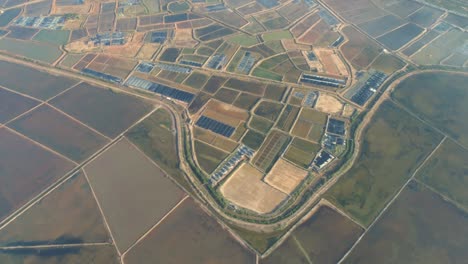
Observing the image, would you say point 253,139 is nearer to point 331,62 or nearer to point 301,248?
point 301,248

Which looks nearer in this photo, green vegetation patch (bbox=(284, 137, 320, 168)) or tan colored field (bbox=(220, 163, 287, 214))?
tan colored field (bbox=(220, 163, 287, 214))

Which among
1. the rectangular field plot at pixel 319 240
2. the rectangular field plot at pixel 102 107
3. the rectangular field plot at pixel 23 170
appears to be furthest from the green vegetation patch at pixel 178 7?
the rectangular field plot at pixel 319 240

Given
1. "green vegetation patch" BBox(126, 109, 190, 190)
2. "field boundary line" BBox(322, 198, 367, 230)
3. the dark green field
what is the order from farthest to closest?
the dark green field < "green vegetation patch" BBox(126, 109, 190, 190) < "field boundary line" BBox(322, 198, 367, 230)

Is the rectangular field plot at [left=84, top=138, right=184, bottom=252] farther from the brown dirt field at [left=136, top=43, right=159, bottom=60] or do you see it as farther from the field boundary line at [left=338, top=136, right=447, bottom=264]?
the brown dirt field at [left=136, top=43, right=159, bottom=60]

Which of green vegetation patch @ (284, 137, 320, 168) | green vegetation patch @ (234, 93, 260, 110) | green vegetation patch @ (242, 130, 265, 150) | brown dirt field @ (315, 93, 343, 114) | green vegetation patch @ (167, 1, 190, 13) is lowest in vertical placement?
green vegetation patch @ (284, 137, 320, 168)

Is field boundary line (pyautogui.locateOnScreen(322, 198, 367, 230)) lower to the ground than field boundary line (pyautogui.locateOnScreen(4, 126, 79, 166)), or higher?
lower

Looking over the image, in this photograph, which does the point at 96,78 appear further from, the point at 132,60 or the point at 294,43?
the point at 294,43

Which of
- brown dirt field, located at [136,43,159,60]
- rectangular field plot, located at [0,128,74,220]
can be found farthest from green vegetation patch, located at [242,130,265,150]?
brown dirt field, located at [136,43,159,60]
